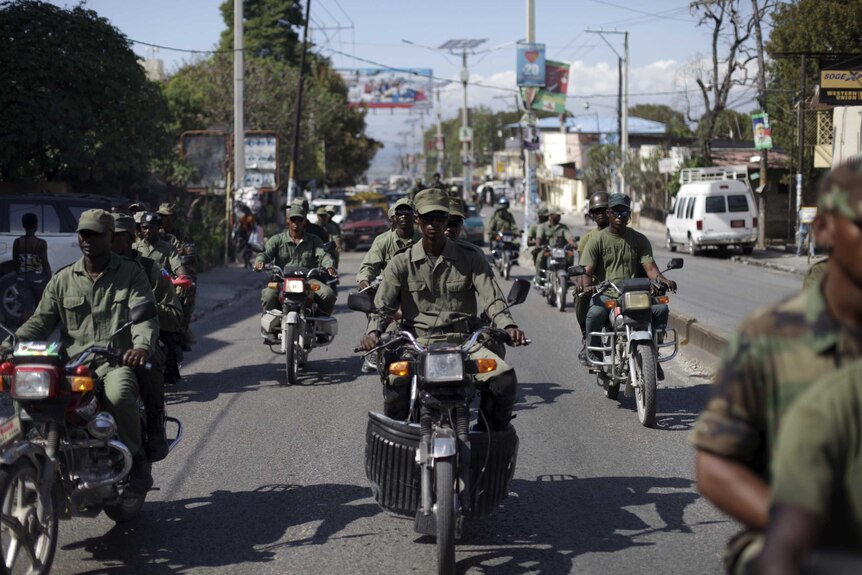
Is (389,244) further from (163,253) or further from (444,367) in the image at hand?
(444,367)

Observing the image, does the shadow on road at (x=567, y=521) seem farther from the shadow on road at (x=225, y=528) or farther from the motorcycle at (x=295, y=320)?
the motorcycle at (x=295, y=320)

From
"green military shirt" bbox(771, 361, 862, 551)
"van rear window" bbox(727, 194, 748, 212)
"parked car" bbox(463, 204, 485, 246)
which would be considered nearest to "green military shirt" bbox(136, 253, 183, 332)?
"green military shirt" bbox(771, 361, 862, 551)

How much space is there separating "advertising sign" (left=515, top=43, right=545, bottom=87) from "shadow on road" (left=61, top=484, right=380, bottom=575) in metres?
27.8

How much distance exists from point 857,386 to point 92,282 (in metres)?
4.69

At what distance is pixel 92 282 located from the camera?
20.1ft

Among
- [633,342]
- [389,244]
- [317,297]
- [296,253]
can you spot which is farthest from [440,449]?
[296,253]

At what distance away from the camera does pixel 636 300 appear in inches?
364

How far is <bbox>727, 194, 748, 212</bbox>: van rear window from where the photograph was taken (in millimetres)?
35781

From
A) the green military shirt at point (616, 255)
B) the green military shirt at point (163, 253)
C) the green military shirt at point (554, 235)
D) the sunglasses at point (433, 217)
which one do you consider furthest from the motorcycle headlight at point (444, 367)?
the green military shirt at point (554, 235)

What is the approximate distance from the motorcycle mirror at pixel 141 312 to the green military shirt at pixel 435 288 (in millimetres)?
1341

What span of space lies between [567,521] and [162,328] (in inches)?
185

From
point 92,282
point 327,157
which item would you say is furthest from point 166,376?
point 327,157

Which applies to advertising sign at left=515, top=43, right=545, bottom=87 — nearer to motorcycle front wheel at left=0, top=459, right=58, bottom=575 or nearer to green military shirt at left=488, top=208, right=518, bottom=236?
green military shirt at left=488, top=208, right=518, bottom=236

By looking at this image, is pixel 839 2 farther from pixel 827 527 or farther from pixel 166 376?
pixel 827 527
